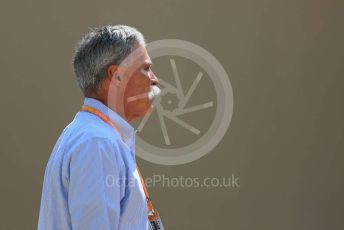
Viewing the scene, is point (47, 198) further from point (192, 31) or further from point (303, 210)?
point (303, 210)

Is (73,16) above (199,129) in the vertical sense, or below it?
above

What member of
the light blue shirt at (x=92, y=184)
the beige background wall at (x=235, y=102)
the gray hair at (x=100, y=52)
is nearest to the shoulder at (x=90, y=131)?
the light blue shirt at (x=92, y=184)

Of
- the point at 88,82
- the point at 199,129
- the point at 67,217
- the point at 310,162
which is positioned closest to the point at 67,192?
the point at 67,217

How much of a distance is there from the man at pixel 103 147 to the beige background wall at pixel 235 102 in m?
2.33

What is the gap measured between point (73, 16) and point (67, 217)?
2754 millimetres

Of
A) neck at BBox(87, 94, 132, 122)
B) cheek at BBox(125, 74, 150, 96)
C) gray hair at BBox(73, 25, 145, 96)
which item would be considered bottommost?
neck at BBox(87, 94, 132, 122)

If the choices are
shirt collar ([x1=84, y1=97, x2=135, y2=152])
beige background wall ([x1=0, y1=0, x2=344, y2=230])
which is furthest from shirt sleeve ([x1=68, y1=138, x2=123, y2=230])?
beige background wall ([x1=0, y1=0, x2=344, y2=230])

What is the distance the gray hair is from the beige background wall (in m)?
2.33

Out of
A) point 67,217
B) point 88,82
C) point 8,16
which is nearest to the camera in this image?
point 67,217

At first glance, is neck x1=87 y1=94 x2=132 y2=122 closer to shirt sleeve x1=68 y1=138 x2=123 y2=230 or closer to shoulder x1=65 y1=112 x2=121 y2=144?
shoulder x1=65 y1=112 x2=121 y2=144

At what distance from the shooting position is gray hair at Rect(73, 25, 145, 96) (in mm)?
2322

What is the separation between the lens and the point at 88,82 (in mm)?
2361

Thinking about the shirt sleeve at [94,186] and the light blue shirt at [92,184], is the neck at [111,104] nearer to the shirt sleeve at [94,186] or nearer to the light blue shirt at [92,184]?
the light blue shirt at [92,184]

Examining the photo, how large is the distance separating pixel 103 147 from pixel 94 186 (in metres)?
0.14
